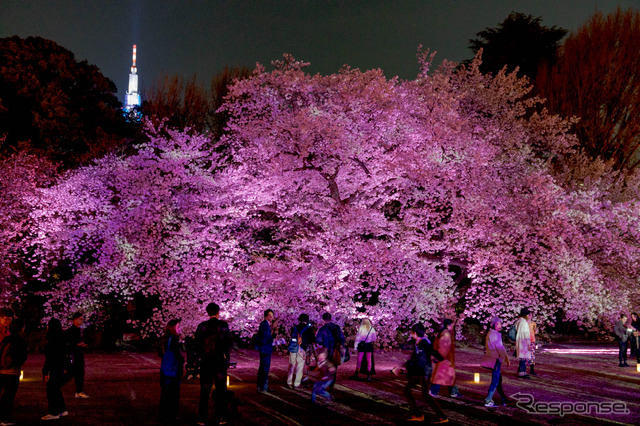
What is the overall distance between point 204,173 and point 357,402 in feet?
41.8

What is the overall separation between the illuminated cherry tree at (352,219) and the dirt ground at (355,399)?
2734 millimetres

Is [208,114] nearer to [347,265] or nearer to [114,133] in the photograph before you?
[114,133]

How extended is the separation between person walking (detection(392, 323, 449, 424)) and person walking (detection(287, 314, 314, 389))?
3.38m

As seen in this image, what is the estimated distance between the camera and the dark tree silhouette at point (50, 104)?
91.2 feet

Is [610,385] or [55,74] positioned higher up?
[55,74]

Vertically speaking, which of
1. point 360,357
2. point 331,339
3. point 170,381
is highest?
point 331,339

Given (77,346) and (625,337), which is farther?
(625,337)

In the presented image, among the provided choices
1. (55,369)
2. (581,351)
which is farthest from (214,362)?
(581,351)

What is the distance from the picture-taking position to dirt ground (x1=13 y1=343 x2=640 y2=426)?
870 cm

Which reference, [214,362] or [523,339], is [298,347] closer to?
[214,362]

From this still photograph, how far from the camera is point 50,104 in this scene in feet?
92.6

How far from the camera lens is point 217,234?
19.4 meters

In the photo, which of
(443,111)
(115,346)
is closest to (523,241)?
(443,111)

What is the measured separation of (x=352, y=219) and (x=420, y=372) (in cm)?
902
